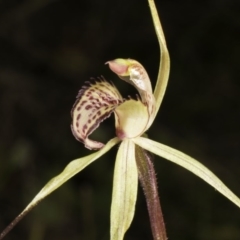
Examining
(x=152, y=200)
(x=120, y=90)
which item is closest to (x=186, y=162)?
(x=152, y=200)

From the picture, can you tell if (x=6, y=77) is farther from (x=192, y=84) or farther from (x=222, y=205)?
(x=222, y=205)

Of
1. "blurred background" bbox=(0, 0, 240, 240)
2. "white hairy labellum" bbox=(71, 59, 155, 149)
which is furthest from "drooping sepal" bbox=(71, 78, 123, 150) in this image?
"blurred background" bbox=(0, 0, 240, 240)

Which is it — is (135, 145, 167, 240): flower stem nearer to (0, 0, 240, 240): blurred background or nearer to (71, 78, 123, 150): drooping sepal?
(71, 78, 123, 150): drooping sepal

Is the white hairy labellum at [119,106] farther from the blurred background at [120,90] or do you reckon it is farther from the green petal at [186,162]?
the blurred background at [120,90]

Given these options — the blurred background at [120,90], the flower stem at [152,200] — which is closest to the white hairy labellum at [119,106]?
A: the flower stem at [152,200]

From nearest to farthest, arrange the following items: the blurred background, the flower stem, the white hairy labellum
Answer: the flower stem < the white hairy labellum < the blurred background

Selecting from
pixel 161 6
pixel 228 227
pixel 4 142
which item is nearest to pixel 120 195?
pixel 228 227
